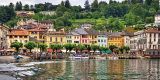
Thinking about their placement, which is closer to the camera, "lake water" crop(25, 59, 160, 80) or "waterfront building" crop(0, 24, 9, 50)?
"lake water" crop(25, 59, 160, 80)

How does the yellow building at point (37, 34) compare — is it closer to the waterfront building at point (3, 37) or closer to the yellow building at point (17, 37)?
the yellow building at point (17, 37)

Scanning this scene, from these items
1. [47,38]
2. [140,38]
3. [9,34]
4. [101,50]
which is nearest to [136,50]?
[140,38]

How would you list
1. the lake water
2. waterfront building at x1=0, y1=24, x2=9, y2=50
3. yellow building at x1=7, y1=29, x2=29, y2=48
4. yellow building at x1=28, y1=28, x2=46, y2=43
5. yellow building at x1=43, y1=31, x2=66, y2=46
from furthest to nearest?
1. yellow building at x1=28, y1=28, x2=46, y2=43
2. yellow building at x1=43, y1=31, x2=66, y2=46
3. yellow building at x1=7, y1=29, x2=29, y2=48
4. waterfront building at x1=0, y1=24, x2=9, y2=50
5. the lake water

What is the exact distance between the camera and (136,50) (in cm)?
19475

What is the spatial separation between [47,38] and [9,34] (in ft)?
70.3

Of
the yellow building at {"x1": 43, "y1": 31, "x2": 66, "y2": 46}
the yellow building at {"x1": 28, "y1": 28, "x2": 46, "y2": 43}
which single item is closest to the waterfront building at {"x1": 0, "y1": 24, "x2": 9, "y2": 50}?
the yellow building at {"x1": 28, "y1": 28, "x2": 46, "y2": 43}

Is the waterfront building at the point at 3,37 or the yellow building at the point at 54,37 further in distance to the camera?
the yellow building at the point at 54,37

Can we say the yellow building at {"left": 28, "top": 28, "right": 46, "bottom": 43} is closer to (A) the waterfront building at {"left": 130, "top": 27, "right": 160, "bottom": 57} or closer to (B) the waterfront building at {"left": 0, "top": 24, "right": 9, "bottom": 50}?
(B) the waterfront building at {"left": 0, "top": 24, "right": 9, "bottom": 50}

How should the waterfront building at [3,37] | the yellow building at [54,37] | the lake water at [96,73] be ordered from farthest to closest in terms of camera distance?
the yellow building at [54,37]
the waterfront building at [3,37]
the lake water at [96,73]

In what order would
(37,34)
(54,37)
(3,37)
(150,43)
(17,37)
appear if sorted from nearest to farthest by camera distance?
(3,37) → (17,37) → (150,43) → (54,37) → (37,34)

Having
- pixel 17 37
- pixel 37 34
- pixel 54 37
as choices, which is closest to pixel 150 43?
pixel 54 37

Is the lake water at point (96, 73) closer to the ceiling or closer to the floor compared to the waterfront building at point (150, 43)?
closer to the ceiling

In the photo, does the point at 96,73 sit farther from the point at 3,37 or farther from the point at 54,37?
the point at 54,37

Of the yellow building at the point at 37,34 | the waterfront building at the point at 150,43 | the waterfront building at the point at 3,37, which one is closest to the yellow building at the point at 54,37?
the yellow building at the point at 37,34
